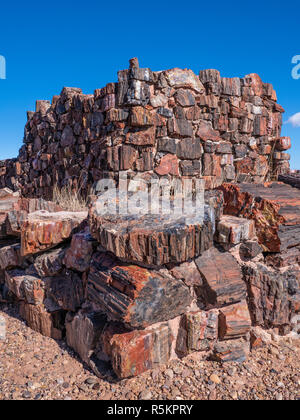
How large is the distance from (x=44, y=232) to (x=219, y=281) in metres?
1.46

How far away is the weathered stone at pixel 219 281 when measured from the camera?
76.2 inches

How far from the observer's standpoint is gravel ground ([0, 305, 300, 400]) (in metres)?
1.69

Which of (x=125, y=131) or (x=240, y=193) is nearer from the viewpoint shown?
(x=240, y=193)

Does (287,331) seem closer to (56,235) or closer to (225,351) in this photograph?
(225,351)

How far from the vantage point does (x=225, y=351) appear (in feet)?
6.31

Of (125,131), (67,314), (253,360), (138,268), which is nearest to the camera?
(138,268)

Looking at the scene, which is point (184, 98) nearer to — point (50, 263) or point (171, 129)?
point (171, 129)

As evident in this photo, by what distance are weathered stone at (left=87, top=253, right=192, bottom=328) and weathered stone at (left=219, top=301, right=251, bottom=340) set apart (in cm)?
28

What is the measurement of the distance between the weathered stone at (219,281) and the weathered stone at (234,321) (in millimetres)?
56

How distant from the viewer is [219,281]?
6.43ft

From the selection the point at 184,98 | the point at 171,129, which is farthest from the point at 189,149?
the point at 184,98

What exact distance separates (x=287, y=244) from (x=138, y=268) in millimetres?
1219

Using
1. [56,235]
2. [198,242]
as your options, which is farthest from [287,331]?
[56,235]

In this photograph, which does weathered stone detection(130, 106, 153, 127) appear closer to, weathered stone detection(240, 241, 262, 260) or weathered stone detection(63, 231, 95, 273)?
weathered stone detection(63, 231, 95, 273)
